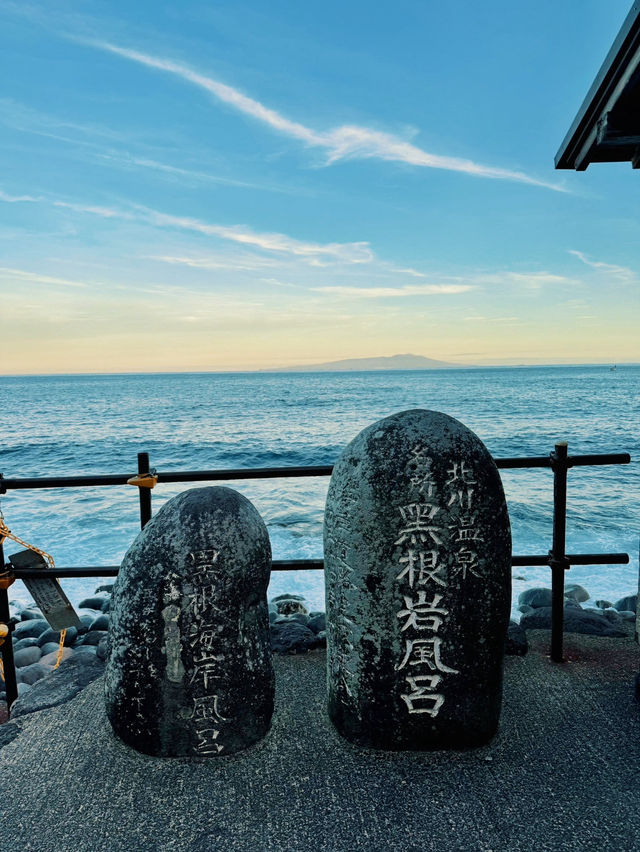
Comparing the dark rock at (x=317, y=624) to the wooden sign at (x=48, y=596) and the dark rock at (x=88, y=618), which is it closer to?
the wooden sign at (x=48, y=596)

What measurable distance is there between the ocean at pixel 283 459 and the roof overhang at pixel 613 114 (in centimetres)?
564

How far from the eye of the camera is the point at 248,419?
126 feet

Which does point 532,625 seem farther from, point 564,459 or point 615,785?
point 615,785

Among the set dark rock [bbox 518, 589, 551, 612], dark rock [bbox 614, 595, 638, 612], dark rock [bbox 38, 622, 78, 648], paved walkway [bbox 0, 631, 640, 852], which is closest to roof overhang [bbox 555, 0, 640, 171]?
paved walkway [bbox 0, 631, 640, 852]

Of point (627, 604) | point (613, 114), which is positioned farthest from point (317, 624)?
point (613, 114)

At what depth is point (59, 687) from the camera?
3580 millimetres

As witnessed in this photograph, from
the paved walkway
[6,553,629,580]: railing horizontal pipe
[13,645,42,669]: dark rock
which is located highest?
[6,553,629,580]: railing horizontal pipe

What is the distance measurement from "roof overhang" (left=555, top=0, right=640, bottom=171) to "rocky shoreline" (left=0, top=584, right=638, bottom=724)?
3252 millimetres

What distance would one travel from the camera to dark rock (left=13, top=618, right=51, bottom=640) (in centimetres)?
617

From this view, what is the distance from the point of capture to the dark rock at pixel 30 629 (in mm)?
6172

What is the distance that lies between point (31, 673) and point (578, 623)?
14.7ft

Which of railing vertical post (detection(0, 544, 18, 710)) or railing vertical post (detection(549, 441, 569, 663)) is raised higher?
railing vertical post (detection(549, 441, 569, 663))

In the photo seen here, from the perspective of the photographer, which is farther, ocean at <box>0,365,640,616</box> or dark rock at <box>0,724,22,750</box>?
ocean at <box>0,365,640,616</box>

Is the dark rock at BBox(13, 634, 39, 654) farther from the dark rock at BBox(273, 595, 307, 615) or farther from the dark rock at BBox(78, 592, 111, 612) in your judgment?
the dark rock at BBox(273, 595, 307, 615)
